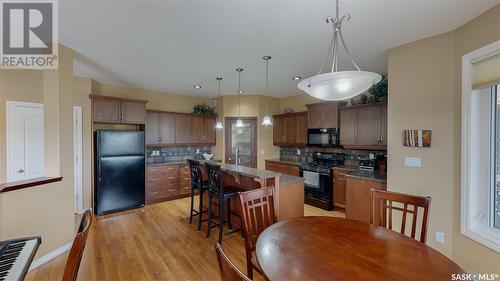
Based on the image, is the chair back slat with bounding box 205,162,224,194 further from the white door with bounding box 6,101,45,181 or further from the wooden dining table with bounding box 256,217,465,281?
the white door with bounding box 6,101,45,181

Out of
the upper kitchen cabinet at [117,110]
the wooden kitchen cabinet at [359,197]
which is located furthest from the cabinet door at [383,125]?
the upper kitchen cabinet at [117,110]

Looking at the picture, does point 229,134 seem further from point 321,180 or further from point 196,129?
point 321,180

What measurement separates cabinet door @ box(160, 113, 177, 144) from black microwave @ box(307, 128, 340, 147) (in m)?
3.24

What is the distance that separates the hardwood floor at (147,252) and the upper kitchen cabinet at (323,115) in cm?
290

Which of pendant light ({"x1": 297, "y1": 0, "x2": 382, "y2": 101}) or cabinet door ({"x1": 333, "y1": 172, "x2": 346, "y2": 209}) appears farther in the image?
cabinet door ({"x1": 333, "y1": 172, "x2": 346, "y2": 209})

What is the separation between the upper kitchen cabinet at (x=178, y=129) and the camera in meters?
5.00

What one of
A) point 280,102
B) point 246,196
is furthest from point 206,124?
point 246,196

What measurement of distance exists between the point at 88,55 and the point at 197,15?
2020mm

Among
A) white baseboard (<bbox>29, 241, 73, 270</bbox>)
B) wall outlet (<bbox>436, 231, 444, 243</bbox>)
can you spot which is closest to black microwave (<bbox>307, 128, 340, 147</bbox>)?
wall outlet (<bbox>436, 231, 444, 243</bbox>)

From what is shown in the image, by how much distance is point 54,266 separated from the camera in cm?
249

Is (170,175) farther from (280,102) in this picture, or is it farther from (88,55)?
(280,102)

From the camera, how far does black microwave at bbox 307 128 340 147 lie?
4621 mm

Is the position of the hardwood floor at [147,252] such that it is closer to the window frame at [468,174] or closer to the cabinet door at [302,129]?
the window frame at [468,174]

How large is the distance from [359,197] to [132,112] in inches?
177
